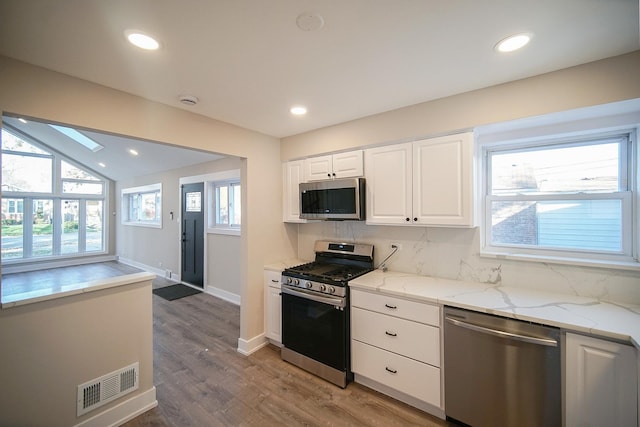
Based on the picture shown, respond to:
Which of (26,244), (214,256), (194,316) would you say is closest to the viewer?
(194,316)

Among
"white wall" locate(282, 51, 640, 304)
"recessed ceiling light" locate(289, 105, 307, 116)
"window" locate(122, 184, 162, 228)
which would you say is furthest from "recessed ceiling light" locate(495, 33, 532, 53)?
"window" locate(122, 184, 162, 228)

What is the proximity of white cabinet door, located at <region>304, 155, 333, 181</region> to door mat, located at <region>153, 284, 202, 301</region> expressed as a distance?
11.4 feet

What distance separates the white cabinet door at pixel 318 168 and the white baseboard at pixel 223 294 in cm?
262

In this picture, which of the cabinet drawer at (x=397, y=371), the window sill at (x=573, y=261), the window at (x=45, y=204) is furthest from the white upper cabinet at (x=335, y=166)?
the window at (x=45, y=204)

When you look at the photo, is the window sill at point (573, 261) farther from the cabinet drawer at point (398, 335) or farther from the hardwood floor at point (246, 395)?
the hardwood floor at point (246, 395)

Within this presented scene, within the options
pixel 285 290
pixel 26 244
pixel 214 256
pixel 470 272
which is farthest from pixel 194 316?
pixel 26 244

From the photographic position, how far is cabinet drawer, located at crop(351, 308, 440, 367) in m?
1.93

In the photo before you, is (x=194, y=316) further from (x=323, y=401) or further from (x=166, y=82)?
(x=166, y=82)

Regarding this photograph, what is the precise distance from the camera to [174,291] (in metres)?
4.94

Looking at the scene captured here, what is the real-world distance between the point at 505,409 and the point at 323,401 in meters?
1.30

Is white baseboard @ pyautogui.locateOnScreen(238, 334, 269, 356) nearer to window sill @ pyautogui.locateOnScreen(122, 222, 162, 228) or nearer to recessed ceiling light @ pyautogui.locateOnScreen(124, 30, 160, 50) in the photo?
recessed ceiling light @ pyautogui.locateOnScreen(124, 30, 160, 50)

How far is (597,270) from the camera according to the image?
1.85 metres

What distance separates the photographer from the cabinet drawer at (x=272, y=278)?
2883 millimetres

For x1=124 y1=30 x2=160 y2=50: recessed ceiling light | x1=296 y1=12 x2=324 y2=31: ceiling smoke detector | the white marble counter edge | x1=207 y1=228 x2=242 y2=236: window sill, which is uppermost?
Answer: x1=296 y1=12 x2=324 y2=31: ceiling smoke detector
